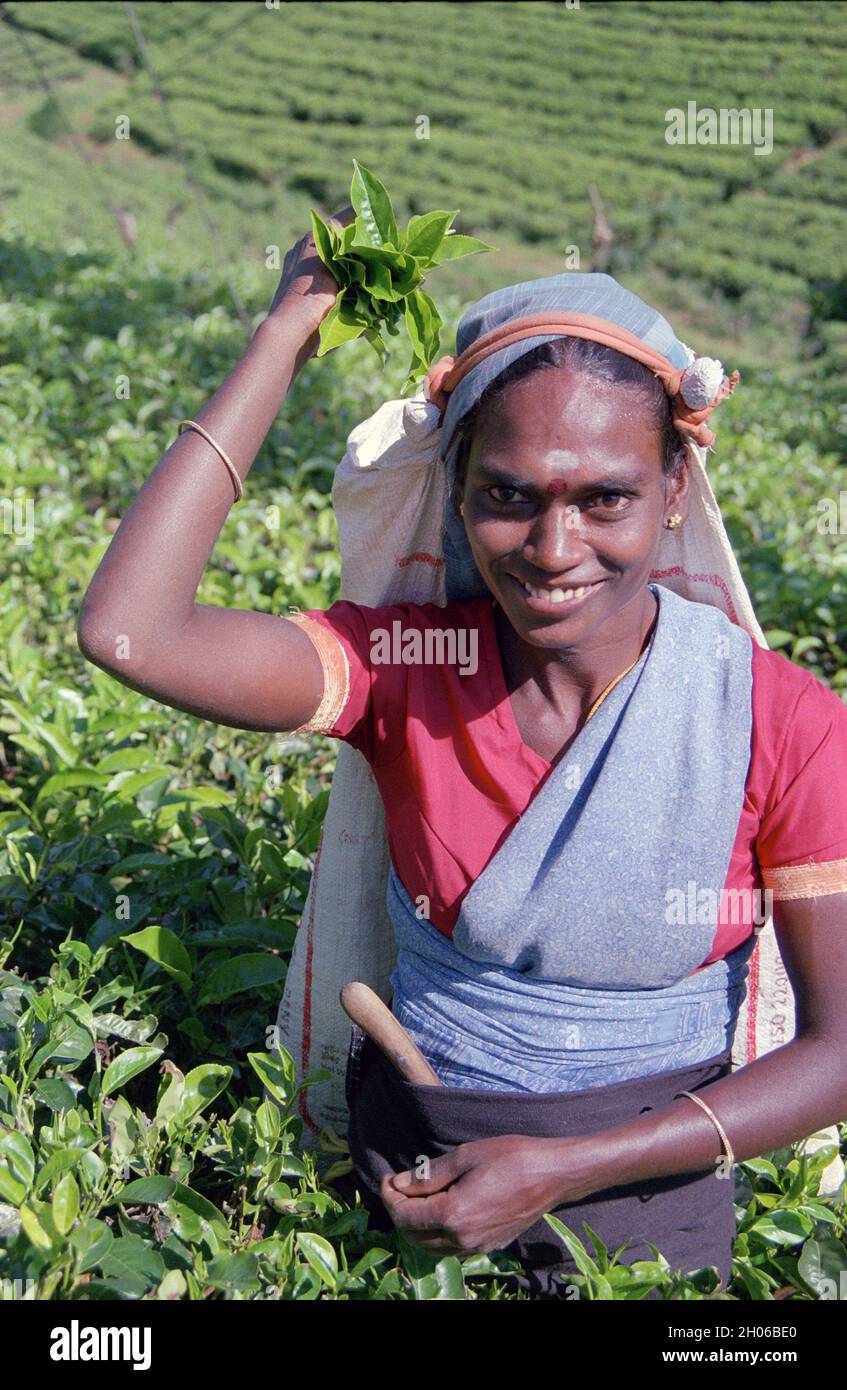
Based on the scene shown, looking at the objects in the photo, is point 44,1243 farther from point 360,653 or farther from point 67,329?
point 67,329

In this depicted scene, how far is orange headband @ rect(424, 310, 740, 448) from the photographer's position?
1.40m

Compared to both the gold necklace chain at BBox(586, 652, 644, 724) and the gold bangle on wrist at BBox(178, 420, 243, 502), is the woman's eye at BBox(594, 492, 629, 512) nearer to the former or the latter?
the gold necklace chain at BBox(586, 652, 644, 724)

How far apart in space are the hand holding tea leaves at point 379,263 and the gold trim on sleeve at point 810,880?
0.70 m

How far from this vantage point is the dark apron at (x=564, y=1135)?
1.51 meters

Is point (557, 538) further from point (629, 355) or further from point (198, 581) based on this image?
point (198, 581)

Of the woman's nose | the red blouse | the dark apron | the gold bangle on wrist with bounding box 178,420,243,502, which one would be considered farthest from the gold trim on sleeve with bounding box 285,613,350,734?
the dark apron

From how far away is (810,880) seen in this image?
145 centimetres

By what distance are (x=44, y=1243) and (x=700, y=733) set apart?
34.5 inches

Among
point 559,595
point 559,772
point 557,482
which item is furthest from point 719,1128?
point 557,482

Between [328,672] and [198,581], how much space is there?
204 millimetres

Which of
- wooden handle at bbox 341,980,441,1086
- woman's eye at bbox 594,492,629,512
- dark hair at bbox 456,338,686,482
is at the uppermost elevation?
dark hair at bbox 456,338,686,482

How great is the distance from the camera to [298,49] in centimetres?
3047

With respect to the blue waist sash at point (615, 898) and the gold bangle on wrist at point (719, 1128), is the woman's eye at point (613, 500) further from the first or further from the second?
the gold bangle on wrist at point (719, 1128)

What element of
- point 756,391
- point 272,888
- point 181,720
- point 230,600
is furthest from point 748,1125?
point 756,391
